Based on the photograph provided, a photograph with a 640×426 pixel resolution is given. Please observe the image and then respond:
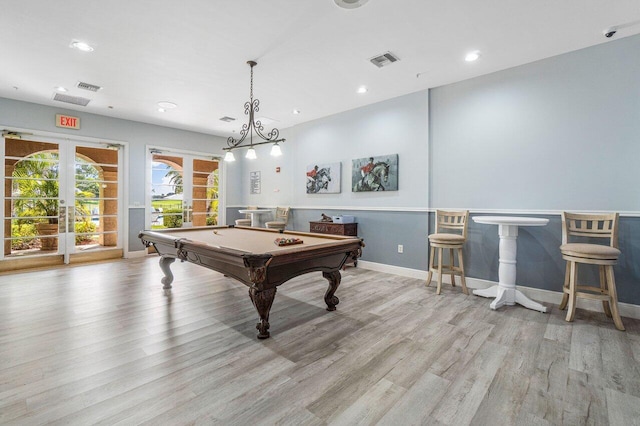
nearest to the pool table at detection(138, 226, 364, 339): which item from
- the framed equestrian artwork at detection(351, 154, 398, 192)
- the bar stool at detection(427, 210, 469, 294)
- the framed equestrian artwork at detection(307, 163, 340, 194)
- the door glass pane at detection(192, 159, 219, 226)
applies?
the bar stool at detection(427, 210, 469, 294)

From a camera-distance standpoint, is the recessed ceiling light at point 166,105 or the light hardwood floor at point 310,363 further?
the recessed ceiling light at point 166,105

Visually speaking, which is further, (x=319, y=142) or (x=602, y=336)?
(x=319, y=142)

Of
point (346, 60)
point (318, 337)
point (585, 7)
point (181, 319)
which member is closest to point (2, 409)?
point (181, 319)

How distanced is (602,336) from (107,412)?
3.56 metres

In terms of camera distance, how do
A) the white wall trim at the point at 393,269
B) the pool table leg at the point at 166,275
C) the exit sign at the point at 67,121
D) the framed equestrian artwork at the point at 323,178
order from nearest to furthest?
the pool table leg at the point at 166,275, the white wall trim at the point at 393,269, the exit sign at the point at 67,121, the framed equestrian artwork at the point at 323,178

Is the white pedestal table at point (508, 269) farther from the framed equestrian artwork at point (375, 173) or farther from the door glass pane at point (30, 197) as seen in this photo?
the door glass pane at point (30, 197)

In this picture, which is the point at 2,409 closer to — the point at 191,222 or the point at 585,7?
the point at 585,7

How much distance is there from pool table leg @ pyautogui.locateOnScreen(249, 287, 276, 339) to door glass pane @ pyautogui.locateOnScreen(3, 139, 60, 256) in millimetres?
4991

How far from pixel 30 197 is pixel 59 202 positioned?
0.37 metres

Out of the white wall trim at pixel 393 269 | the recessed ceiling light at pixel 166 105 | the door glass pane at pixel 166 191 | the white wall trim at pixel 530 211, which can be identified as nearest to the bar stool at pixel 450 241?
the white wall trim at pixel 530 211

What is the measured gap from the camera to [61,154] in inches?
203

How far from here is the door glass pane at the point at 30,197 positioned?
4750 mm

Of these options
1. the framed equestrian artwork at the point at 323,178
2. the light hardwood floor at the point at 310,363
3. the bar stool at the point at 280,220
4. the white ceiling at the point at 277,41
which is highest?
the white ceiling at the point at 277,41

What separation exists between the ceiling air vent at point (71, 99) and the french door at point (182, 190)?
1448 mm
